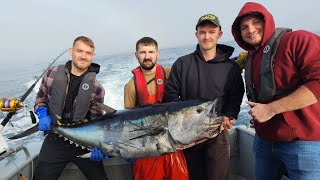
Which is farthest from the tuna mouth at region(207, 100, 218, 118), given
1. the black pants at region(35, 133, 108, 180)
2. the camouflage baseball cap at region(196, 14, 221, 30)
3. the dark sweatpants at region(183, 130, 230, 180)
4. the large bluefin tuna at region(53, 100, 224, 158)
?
the black pants at region(35, 133, 108, 180)

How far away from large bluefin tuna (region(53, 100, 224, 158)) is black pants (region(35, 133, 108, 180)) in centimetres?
53

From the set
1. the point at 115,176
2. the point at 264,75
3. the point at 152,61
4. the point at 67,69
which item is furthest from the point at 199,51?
Result: the point at 115,176

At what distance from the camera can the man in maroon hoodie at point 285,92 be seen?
6.76 ft

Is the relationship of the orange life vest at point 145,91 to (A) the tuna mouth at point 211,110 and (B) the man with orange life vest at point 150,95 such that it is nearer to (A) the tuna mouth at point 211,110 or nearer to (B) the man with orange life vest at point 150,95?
(B) the man with orange life vest at point 150,95

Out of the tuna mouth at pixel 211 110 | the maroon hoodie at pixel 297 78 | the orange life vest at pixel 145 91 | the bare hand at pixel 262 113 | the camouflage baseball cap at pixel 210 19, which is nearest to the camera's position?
the maroon hoodie at pixel 297 78

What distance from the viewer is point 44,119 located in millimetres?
3406

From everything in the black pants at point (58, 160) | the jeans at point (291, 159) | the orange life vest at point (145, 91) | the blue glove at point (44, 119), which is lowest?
the black pants at point (58, 160)

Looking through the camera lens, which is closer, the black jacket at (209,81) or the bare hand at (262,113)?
the bare hand at (262,113)

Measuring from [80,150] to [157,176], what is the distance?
1.08m

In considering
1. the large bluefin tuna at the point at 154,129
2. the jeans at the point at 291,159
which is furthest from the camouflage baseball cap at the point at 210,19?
the jeans at the point at 291,159

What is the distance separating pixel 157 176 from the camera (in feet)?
10.5

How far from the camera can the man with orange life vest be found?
10.4ft

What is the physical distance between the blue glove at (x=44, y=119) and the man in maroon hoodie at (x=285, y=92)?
2404 millimetres

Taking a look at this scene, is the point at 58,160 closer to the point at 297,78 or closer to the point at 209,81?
the point at 209,81
